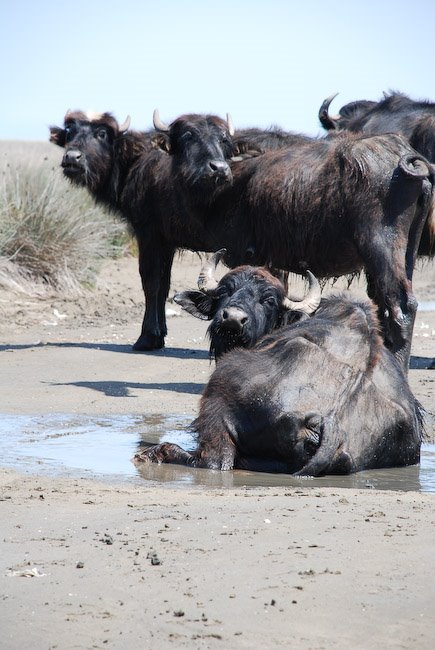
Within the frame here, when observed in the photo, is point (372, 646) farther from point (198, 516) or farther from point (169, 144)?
point (169, 144)

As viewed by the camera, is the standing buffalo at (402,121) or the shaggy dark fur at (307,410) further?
the standing buffalo at (402,121)

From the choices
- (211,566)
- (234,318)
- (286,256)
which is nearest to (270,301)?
(234,318)

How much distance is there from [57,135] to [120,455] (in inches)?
328

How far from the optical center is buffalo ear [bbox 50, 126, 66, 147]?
15.5 m

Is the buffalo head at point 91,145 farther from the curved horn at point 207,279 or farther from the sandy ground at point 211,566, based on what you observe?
the sandy ground at point 211,566

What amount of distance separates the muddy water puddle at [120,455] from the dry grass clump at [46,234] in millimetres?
8260

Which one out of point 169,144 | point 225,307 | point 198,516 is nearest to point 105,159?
point 169,144

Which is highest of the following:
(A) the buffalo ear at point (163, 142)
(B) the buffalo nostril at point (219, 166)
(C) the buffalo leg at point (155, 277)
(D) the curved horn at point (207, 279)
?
(A) the buffalo ear at point (163, 142)

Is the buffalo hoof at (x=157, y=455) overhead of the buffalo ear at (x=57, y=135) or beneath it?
beneath

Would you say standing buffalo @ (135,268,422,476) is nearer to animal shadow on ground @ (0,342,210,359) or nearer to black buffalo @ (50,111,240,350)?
black buffalo @ (50,111,240,350)

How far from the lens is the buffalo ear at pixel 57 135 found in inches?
612

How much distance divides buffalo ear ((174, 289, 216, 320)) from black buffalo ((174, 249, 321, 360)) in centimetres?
12

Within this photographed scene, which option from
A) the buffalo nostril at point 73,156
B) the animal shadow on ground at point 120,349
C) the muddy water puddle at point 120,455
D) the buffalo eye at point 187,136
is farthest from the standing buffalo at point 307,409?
the buffalo nostril at point 73,156

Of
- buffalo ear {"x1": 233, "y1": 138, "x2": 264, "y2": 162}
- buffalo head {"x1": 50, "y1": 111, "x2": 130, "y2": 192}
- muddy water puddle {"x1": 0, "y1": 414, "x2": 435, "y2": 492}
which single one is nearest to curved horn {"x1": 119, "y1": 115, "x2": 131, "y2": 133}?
buffalo head {"x1": 50, "y1": 111, "x2": 130, "y2": 192}
